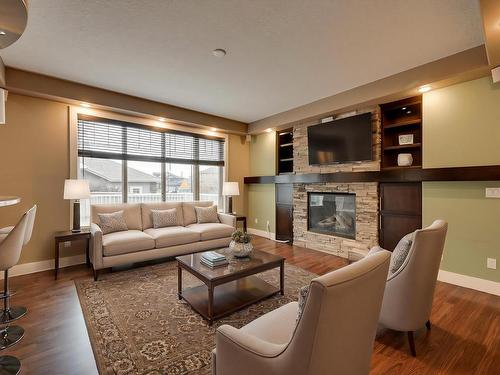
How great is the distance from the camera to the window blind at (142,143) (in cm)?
414

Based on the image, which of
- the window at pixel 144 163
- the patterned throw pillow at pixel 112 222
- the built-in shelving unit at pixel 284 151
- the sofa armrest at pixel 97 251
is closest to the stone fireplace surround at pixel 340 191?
the built-in shelving unit at pixel 284 151

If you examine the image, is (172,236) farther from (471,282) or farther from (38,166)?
(471,282)

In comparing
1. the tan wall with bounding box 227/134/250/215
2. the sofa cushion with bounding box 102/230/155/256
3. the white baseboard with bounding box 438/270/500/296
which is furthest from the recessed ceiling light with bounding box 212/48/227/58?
the white baseboard with bounding box 438/270/500/296

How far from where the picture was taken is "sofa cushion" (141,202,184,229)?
424 centimetres

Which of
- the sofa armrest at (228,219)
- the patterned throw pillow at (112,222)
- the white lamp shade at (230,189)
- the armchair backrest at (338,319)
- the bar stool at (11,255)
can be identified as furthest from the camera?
the white lamp shade at (230,189)

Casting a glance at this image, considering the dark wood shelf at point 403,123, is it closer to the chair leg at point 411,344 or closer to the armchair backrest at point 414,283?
the armchair backrest at point 414,283

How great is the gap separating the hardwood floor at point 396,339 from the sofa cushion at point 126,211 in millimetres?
1158

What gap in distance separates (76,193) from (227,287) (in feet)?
8.20

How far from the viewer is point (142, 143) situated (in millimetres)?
4738

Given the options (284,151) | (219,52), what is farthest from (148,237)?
(284,151)

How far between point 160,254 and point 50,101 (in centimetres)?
283

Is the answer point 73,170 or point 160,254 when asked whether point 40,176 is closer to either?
point 73,170

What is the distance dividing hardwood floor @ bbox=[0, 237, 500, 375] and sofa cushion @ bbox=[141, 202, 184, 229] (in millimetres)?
1418

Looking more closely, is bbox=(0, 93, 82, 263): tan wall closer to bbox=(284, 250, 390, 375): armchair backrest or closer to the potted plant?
the potted plant
